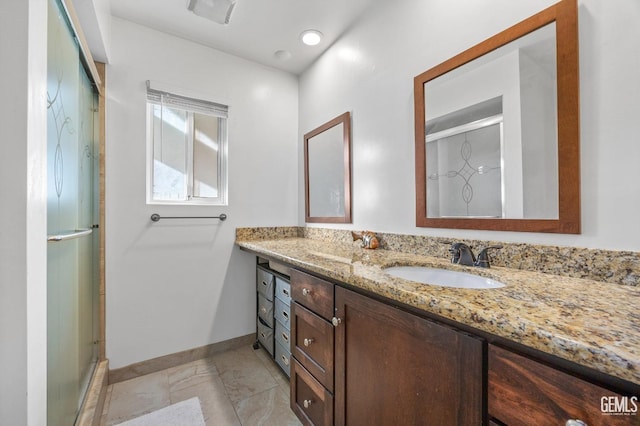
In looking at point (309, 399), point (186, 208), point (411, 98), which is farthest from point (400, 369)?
point (186, 208)

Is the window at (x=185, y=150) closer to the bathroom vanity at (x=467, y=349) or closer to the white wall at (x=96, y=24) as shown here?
the white wall at (x=96, y=24)

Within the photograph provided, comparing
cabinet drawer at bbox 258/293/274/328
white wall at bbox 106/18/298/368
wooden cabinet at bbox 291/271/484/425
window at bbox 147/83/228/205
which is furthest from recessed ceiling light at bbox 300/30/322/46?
cabinet drawer at bbox 258/293/274/328

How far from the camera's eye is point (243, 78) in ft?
7.35

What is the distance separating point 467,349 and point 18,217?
43.2 inches

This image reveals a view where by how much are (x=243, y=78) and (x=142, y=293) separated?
1826mm

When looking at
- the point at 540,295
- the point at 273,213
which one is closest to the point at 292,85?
the point at 273,213

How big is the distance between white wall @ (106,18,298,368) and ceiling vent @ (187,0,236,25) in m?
0.39

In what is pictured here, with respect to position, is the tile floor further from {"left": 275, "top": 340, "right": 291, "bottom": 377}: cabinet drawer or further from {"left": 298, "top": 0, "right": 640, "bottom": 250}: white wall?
{"left": 298, "top": 0, "right": 640, "bottom": 250}: white wall

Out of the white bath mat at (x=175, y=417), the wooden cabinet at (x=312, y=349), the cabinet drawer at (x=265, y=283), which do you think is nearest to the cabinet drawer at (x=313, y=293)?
the wooden cabinet at (x=312, y=349)

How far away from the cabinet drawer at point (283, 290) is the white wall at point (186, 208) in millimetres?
566

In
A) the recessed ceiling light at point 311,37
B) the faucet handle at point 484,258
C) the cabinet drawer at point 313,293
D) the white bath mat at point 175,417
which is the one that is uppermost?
the recessed ceiling light at point 311,37

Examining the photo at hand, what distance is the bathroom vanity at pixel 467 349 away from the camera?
453mm

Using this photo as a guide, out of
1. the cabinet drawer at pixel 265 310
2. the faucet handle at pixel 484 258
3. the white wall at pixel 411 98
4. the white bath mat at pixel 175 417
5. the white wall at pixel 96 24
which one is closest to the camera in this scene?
the white wall at pixel 411 98

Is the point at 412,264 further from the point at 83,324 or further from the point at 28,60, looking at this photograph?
the point at 83,324
